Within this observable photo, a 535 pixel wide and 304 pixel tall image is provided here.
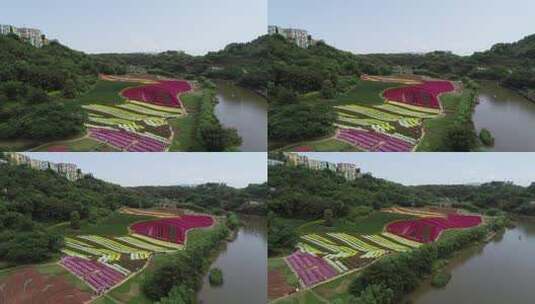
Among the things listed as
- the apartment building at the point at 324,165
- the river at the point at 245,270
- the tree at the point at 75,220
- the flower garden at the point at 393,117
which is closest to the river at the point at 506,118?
the flower garden at the point at 393,117

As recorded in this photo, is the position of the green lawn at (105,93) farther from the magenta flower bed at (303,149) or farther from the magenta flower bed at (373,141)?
the magenta flower bed at (373,141)

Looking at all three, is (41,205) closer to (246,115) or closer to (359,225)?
(246,115)

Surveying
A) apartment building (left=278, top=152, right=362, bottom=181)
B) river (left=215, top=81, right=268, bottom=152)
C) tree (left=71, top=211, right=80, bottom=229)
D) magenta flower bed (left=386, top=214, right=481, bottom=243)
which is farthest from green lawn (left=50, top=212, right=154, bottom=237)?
magenta flower bed (left=386, top=214, right=481, bottom=243)

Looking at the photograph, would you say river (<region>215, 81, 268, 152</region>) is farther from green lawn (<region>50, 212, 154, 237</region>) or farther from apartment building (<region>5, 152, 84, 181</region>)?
apartment building (<region>5, 152, 84, 181</region>)

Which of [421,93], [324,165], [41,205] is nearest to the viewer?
[324,165]

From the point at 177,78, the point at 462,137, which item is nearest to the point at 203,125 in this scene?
the point at 177,78

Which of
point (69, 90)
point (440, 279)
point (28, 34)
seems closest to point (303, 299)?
point (440, 279)
